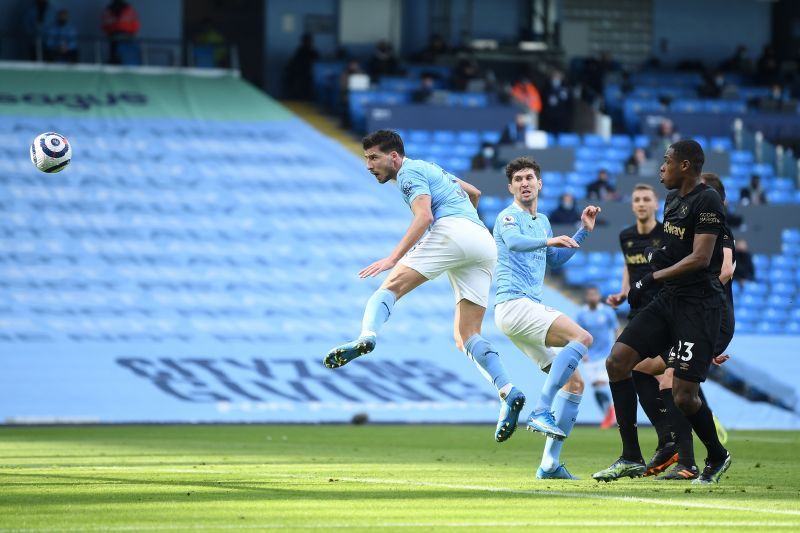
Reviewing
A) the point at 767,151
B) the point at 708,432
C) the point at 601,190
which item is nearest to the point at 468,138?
the point at 601,190

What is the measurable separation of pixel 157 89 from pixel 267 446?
1713 centimetres

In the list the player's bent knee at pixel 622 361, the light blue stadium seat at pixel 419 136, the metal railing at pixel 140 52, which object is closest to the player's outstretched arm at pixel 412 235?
the player's bent knee at pixel 622 361

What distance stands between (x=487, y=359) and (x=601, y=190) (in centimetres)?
1656

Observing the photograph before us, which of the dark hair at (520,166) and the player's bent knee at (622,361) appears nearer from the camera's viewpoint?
the player's bent knee at (622,361)

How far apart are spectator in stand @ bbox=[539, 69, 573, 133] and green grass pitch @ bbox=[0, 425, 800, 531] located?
1610 centimetres

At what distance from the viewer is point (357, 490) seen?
8.51 m

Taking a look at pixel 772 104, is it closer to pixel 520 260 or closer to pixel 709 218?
pixel 520 260

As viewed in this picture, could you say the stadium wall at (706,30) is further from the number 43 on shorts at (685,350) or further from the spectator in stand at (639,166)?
the number 43 on shorts at (685,350)

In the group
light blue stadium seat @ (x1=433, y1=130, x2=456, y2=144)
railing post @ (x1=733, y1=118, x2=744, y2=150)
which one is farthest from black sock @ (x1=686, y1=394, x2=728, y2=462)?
railing post @ (x1=733, y1=118, x2=744, y2=150)

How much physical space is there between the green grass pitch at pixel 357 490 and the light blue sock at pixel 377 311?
1.03 meters

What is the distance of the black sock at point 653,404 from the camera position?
1030cm

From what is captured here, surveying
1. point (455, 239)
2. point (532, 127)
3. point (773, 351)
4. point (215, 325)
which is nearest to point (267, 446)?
point (455, 239)

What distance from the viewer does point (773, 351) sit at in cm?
2162

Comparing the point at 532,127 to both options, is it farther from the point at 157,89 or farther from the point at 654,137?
the point at 157,89
